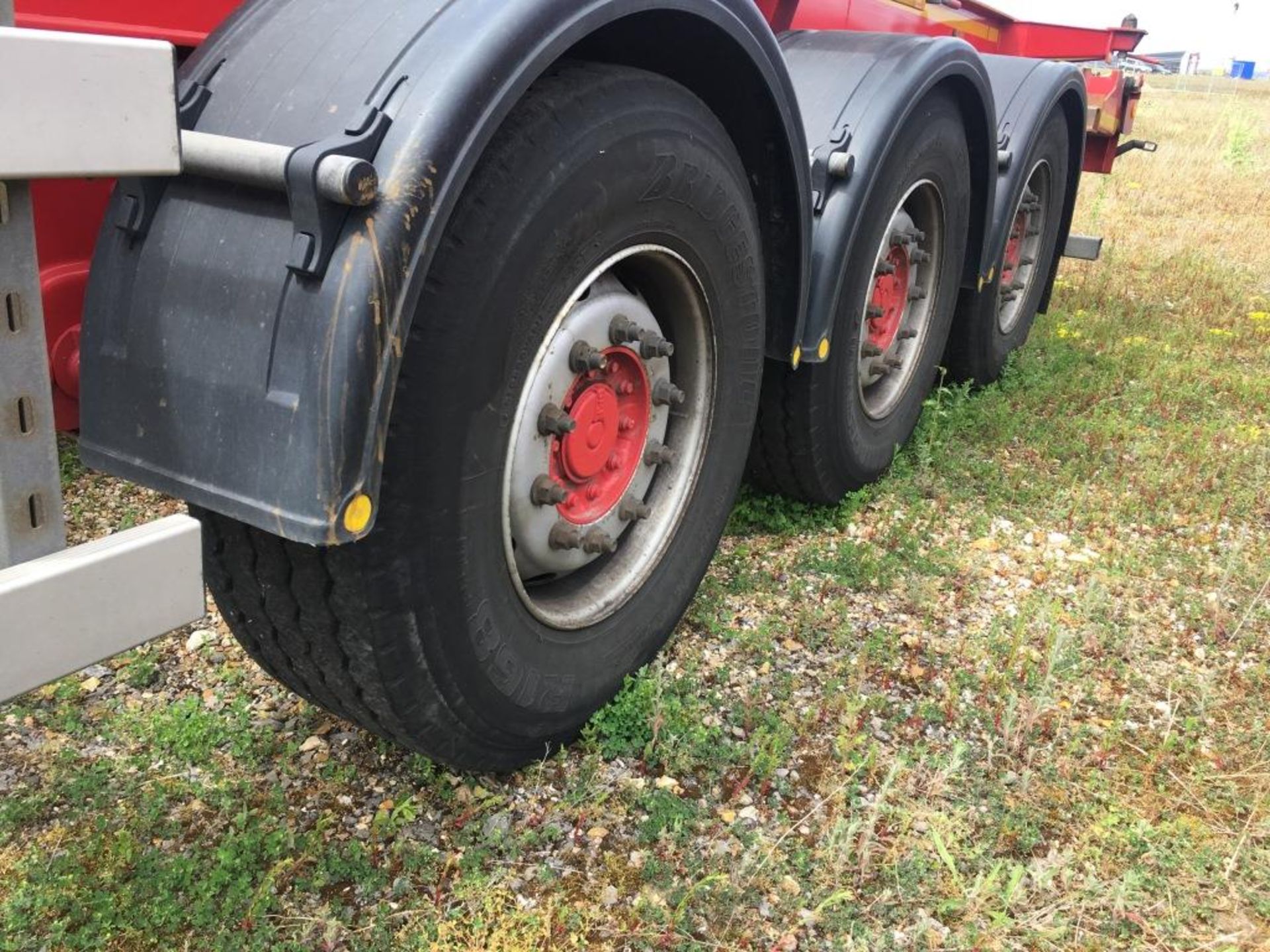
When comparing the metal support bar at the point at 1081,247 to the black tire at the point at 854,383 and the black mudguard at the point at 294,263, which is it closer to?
Result: the black tire at the point at 854,383

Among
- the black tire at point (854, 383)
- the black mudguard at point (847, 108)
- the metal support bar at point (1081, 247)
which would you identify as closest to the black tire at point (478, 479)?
the black mudguard at point (847, 108)

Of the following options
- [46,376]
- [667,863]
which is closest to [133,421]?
[46,376]

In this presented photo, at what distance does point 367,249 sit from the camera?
1.33 metres

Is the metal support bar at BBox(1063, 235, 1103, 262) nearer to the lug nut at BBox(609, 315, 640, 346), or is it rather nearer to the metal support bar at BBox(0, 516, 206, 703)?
the lug nut at BBox(609, 315, 640, 346)

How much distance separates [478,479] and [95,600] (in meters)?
0.59

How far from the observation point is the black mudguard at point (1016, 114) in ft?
12.4

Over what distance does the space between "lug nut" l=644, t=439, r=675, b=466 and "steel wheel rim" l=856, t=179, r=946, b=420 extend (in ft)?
3.31

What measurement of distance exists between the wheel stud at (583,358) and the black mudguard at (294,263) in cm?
34

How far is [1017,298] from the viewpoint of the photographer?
15.5 ft

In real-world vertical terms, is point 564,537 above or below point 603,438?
below

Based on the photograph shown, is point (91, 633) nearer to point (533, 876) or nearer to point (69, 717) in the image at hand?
point (533, 876)

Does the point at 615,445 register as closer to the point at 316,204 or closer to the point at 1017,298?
the point at 316,204

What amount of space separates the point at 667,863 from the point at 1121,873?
2.76 feet

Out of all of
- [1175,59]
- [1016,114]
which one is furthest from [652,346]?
[1175,59]
